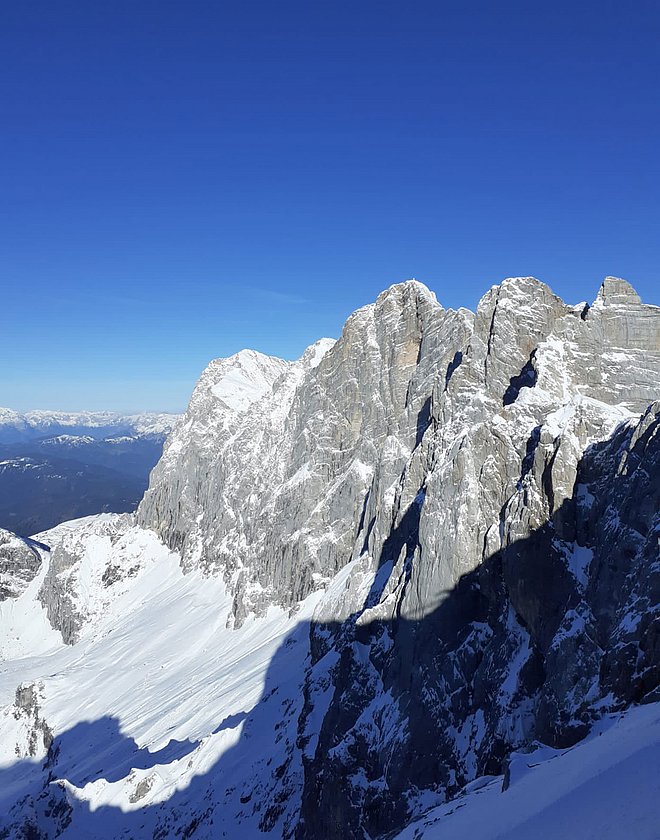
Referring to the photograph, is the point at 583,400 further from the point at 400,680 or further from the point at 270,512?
the point at 270,512

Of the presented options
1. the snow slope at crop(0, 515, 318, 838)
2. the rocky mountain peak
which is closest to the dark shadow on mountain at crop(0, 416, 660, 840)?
the snow slope at crop(0, 515, 318, 838)

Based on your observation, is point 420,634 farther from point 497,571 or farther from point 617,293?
point 617,293

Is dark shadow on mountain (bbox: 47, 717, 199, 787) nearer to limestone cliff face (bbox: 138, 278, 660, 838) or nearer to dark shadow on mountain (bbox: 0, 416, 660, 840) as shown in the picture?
dark shadow on mountain (bbox: 0, 416, 660, 840)

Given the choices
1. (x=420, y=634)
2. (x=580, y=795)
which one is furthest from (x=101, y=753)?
(x=580, y=795)

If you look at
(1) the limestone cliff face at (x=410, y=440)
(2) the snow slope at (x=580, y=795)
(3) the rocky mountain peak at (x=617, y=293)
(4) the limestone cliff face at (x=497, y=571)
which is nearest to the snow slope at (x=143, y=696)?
(1) the limestone cliff face at (x=410, y=440)

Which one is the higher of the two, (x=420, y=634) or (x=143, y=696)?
(x=420, y=634)

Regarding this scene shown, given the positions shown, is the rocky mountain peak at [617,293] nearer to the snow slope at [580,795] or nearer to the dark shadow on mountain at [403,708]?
the dark shadow on mountain at [403,708]

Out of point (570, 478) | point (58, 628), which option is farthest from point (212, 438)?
point (570, 478)
